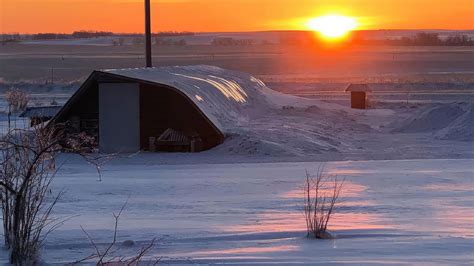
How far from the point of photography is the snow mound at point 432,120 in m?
28.2

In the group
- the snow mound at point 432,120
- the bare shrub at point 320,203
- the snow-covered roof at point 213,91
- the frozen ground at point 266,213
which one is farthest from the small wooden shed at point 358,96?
the bare shrub at point 320,203

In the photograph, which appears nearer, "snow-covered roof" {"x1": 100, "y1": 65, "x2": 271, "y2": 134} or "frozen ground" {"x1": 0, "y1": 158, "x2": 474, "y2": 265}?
"frozen ground" {"x1": 0, "y1": 158, "x2": 474, "y2": 265}

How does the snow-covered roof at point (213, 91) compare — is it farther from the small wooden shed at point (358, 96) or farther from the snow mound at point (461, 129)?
the snow mound at point (461, 129)

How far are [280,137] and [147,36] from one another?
1059 cm

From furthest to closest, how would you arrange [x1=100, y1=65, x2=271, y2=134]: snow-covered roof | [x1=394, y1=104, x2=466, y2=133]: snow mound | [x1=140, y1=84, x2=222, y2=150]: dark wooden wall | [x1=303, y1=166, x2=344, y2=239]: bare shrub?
[x1=394, y1=104, x2=466, y2=133]: snow mound → [x1=100, y1=65, x2=271, y2=134]: snow-covered roof → [x1=140, y1=84, x2=222, y2=150]: dark wooden wall → [x1=303, y1=166, x2=344, y2=239]: bare shrub

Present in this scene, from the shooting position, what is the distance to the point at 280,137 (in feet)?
77.8

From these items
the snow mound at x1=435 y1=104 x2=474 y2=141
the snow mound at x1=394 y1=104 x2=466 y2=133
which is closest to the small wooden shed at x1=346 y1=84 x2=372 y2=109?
the snow mound at x1=394 y1=104 x2=466 y2=133

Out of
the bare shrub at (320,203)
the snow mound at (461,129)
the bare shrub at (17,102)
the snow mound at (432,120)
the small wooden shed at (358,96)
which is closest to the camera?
the bare shrub at (320,203)

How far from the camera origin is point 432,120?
2894 cm

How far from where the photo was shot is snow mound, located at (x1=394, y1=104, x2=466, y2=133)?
28234 mm

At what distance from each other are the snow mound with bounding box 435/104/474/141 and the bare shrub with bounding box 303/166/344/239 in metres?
8.33

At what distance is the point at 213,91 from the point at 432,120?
703cm

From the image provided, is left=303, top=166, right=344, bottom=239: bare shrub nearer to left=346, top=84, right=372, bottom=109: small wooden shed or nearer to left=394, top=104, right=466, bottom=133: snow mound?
left=394, top=104, right=466, bottom=133: snow mound

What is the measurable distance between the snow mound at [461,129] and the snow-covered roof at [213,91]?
5992 mm
